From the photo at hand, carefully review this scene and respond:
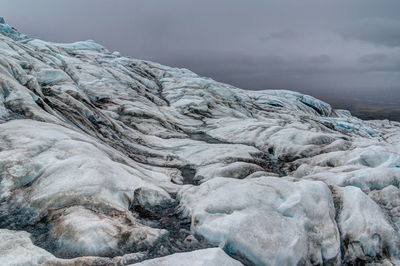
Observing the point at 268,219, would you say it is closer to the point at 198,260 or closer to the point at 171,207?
the point at 198,260

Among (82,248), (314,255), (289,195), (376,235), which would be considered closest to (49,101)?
(82,248)

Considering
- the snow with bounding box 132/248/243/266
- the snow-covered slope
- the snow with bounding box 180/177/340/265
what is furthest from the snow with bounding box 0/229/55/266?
the snow with bounding box 180/177/340/265

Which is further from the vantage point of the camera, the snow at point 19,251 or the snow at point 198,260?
the snow at point 198,260

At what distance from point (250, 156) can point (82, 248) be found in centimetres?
2236

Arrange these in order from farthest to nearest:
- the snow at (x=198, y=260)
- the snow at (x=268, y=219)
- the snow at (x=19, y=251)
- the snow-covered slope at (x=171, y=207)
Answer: the snow at (x=268, y=219) < the snow-covered slope at (x=171, y=207) < the snow at (x=198, y=260) < the snow at (x=19, y=251)

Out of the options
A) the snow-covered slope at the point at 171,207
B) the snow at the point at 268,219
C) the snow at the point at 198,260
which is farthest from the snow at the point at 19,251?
the snow at the point at 268,219

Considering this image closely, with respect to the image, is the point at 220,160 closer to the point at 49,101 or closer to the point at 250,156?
the point at 250,156

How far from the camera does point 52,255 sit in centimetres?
936

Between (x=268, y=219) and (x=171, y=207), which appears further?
(x=171, y=207)

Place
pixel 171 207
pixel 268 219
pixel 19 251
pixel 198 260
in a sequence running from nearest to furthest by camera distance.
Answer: pixel 19 251
pixel 198 260
pixel 268 219
pixel 171 207

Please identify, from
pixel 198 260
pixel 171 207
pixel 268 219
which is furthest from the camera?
pixel 171 207

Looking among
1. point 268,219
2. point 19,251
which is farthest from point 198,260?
point 19,251

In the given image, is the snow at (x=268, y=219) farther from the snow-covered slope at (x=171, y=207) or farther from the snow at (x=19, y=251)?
the snow at (x=19, y=251)

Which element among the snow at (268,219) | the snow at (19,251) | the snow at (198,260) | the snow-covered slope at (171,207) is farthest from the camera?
the snow at (268,219)
